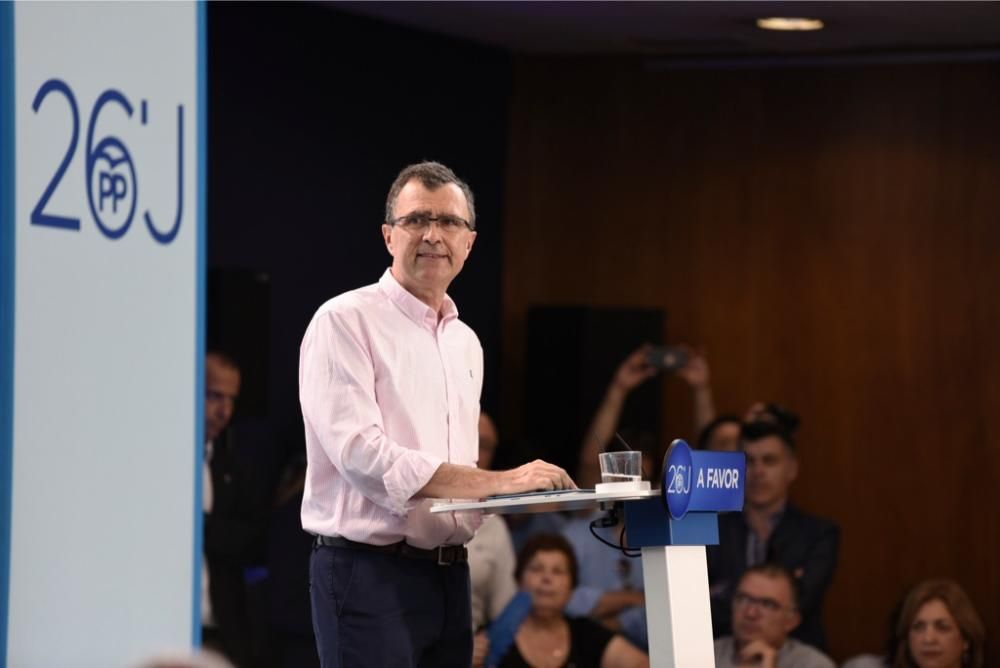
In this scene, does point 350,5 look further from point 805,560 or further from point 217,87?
point 805,560

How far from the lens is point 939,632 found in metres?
6.00

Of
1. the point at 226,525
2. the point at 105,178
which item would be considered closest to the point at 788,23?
the point at 226,525

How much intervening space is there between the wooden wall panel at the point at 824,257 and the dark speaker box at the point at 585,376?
0.26 m

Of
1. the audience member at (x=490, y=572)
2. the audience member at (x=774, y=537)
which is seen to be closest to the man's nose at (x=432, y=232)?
the audience member at (x=490, y=572)

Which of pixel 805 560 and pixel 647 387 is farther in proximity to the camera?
pixel 647 387

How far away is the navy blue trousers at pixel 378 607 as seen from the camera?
3.46 m

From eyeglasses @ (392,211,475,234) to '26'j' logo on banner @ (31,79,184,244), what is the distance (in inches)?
17.8

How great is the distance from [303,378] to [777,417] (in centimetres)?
385

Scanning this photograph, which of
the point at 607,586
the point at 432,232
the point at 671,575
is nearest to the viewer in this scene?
the point at 671,575

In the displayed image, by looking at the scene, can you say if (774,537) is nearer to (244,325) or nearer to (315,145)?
→ (244,325)

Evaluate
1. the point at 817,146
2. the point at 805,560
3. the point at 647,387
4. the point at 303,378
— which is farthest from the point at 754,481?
the point at 303,378

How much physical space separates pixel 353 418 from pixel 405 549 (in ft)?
0.90

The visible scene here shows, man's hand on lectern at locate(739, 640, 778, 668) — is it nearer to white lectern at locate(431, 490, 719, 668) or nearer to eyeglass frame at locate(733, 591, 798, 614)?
eyeglass frame at locate(733, 591, 798, 614)

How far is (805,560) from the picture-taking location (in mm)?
6617
